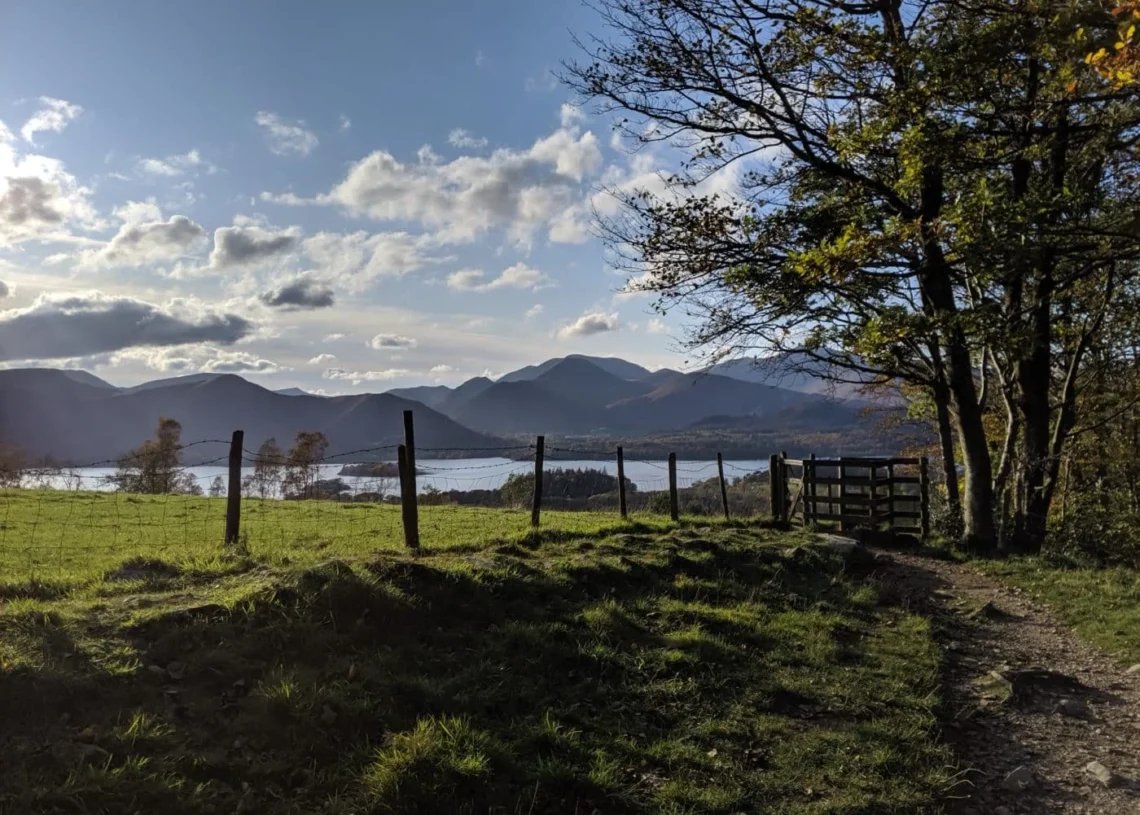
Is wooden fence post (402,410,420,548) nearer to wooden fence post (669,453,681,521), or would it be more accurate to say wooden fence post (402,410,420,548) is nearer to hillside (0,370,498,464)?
wooden fence post (669,453,681,521)

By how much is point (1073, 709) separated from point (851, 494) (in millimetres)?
10829

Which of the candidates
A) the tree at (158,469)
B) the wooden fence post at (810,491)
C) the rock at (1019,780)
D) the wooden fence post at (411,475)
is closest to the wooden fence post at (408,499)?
the wooden fence post at (411,475)

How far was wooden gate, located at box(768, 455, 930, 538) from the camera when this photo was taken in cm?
1633

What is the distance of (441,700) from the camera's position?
5273 mm

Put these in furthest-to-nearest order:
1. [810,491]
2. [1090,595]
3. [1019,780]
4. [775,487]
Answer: [810,491], [775,487], [1090,595], [1019,780]

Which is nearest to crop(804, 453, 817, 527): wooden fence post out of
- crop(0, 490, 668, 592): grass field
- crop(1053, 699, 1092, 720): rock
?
crop(0, 490, 668, 592): grass field

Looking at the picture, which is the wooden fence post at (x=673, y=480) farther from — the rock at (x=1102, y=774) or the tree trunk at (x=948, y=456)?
the rock at (x=1102, y=774)

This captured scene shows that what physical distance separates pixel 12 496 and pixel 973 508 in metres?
26.1

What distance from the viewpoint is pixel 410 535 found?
10469 millimetres

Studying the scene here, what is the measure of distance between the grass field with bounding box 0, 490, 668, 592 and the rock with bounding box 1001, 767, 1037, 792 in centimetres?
695

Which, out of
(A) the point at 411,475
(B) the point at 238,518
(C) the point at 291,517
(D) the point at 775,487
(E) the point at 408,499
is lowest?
(C) the point at 291,517

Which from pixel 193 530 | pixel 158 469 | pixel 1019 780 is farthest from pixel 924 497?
pixel 158 469

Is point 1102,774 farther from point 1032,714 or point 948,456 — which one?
point 948,456

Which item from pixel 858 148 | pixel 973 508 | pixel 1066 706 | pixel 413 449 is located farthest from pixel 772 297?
pixel 1066 706
